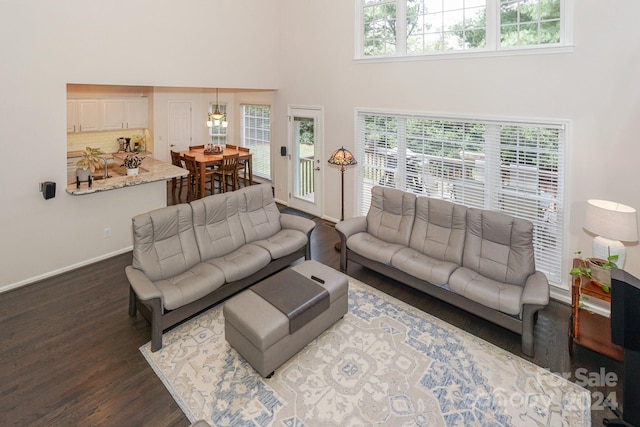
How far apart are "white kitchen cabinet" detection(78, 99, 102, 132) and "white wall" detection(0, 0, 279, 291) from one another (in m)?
3.57

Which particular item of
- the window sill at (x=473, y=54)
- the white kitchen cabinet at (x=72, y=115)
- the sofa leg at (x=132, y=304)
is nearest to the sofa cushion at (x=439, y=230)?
the window sill at (x=473, y=54)

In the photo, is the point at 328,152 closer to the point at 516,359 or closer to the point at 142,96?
the point at 516,359

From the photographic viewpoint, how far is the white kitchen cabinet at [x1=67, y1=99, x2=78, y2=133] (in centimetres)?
741

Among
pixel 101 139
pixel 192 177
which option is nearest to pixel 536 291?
pixel 192 177

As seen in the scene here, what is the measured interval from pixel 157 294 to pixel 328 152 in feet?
13.8

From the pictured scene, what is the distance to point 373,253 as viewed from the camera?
176 inches

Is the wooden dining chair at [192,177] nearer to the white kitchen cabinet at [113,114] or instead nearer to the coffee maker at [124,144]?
the coffee maker at [124,144]

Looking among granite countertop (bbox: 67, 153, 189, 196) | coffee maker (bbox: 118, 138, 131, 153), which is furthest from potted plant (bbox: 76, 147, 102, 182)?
coffee maker (bbox: 118, 138, 131, 153)

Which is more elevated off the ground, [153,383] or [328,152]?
[328,152]

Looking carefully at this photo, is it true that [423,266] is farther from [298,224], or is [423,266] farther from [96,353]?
[96,353]

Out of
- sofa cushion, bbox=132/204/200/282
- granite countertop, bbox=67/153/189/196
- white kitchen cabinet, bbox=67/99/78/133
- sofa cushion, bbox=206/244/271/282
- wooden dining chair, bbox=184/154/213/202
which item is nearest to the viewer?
sofa cushion, bbox=132/204/200/282

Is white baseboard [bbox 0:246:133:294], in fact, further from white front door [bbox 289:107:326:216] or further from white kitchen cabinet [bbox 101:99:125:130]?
white kitchen cabinet [bbox 101:99:125:130]

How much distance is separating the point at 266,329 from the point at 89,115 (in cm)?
749

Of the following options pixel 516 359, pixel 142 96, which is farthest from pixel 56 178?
pixel 516 359
